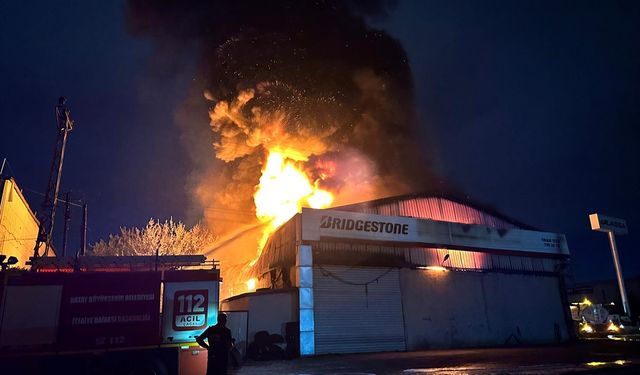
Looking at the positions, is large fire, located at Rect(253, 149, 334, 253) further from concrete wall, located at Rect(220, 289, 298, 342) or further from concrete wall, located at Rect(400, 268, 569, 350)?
concrete wall, located at Rect(400, 268, 569, 350)

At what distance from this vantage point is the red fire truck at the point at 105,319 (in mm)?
9258

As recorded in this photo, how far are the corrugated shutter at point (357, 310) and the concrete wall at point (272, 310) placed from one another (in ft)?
3.67

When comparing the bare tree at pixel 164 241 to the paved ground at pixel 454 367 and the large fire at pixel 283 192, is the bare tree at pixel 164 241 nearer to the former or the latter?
the large fire at pixel 283 192

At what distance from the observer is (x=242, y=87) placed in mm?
32969

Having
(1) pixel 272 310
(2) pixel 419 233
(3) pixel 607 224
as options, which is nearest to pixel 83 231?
→ (1) pixel 272 310

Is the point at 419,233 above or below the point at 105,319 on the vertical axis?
above

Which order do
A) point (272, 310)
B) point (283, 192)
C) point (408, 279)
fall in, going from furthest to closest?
1. point (283, 192)
2. point (408, 279)
3. point (272, 310)

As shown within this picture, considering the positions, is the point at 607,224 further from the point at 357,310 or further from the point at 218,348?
the point at 218,348

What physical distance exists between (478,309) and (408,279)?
15.6 ft

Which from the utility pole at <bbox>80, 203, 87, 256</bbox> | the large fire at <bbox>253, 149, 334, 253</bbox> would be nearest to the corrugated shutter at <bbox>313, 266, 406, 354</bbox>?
the large fire at <bbox>253, 149, 334, 253</bbox>

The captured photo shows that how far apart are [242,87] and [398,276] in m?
20.6

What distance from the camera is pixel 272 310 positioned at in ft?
60.3

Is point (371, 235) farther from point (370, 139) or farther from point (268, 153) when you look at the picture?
point (370, 139)

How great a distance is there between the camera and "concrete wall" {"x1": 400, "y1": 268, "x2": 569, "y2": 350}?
2061 cm
